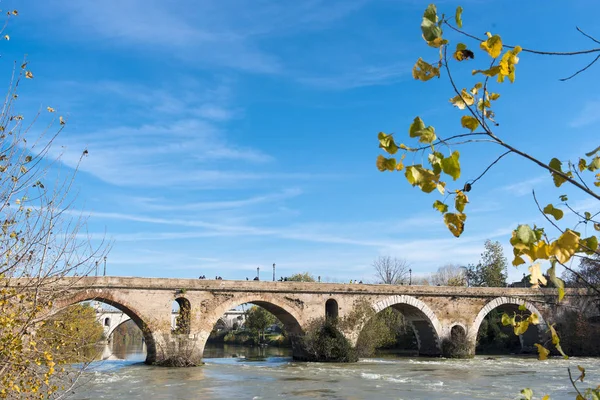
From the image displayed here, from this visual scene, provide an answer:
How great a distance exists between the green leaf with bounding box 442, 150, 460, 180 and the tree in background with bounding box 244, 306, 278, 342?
153 ft

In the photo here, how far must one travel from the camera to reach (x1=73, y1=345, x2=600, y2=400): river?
16.2 metres

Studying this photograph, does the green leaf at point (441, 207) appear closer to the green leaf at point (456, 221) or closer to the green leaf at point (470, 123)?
the green leaf at point (456, 221)

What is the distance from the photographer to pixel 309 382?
19.0 metres

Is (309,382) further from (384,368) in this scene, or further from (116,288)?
(116,288)

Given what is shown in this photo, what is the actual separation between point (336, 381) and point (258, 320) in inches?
1167

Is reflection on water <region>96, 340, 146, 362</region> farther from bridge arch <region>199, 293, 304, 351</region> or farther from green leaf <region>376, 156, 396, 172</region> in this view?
green leaf <region>376, 156, 396, 172</region>

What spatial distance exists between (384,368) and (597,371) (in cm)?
846

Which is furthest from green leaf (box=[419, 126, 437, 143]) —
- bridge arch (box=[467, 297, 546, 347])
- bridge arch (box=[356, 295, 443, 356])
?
bridge arch (box=[467, 297, 546, 347])

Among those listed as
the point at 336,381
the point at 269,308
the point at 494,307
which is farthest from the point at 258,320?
the point at 336,381

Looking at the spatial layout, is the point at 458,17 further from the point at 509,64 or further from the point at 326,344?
the point at 326,344

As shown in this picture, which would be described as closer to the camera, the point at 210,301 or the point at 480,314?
the point at 210,301

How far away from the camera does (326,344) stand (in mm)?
26719

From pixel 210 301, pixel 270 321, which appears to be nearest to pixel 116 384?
pixel 210 301

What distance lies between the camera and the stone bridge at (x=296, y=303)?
24.4 meters
